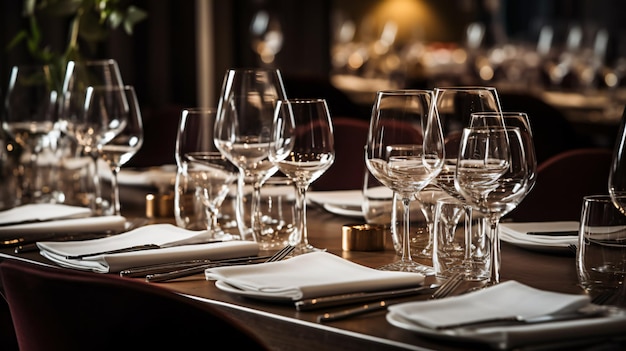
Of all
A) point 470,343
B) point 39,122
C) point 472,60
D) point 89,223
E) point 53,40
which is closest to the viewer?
point 470,343

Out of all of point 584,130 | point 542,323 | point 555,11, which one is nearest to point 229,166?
point 542,323

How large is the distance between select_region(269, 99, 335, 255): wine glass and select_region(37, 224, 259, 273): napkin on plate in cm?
12

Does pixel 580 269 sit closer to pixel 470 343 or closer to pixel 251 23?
pixel 470 343

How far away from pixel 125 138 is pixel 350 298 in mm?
1020

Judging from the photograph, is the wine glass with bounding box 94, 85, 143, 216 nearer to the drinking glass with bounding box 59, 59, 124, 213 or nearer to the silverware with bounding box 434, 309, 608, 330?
the drinking glass with bounding box 59, 59, 124, 213

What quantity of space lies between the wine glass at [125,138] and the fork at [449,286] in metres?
0.92

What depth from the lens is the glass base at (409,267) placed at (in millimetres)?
1527

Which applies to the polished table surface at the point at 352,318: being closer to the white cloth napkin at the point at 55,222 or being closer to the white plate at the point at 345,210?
the white cloth napkin at the point at 55,222

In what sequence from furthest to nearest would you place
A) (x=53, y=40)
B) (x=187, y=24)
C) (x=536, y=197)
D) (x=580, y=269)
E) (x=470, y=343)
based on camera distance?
(x=187, y=24) → (x=53, y=40) → (x=536, y=197) → (x=580, y=269) → (x=470, y=343)

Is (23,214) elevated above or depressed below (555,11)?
below

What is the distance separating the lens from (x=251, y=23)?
24.1 ft

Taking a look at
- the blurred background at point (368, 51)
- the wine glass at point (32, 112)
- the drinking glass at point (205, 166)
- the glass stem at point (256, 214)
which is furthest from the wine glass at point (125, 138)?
the blurred background at point (368, 51)

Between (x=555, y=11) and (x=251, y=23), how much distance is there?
3.12 meters

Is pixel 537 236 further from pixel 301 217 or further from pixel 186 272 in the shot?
pixel 186 272
